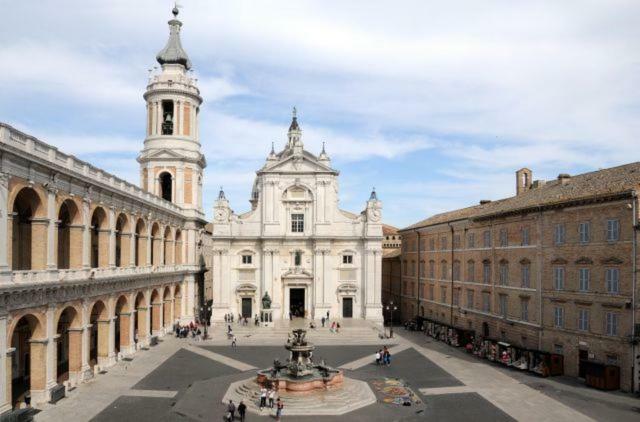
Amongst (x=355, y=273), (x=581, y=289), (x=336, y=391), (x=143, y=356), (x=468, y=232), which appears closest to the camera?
(x=336, y=391)

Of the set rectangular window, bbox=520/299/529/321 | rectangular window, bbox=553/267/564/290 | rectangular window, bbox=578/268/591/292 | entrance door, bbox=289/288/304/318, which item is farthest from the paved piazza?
entrance door, bbox=289/288/304/318

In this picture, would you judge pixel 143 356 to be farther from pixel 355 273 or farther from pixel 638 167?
pixel 638 167

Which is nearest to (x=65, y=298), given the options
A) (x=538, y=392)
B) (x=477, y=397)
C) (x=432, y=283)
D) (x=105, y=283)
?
(x=105, y=283)

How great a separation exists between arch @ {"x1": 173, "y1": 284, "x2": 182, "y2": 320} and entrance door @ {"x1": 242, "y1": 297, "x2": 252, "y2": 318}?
725 centimetres

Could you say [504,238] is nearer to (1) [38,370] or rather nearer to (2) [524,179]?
(2) [524,179]

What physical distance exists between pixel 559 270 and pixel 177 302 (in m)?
36.2

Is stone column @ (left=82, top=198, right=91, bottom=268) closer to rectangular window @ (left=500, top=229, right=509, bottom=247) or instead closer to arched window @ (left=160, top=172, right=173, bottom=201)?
arched window @ (left=160, top=172, right=173, bottom=201)

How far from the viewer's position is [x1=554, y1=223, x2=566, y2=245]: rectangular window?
35906 mm

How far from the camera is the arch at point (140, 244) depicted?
4469cm

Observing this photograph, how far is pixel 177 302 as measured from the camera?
57.4 m

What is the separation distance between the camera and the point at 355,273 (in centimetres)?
6362

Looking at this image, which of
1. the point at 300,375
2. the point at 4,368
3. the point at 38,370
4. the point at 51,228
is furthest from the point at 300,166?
the point at 4,368

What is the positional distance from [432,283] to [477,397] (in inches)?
1094

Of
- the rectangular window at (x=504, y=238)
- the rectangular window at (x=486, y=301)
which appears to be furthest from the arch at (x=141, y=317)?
the rectangular window at (x=504, y=238)
